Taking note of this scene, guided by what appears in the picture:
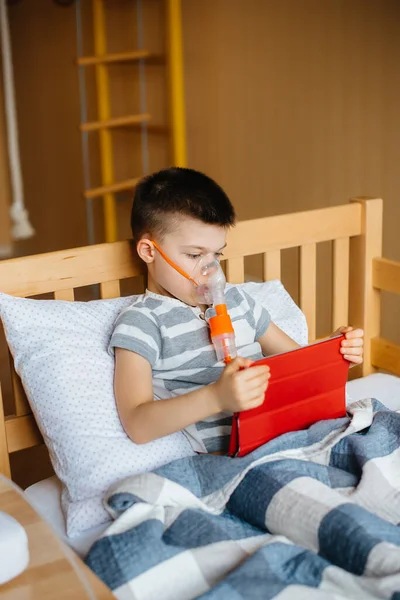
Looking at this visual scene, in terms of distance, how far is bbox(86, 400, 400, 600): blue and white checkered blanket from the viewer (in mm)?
865

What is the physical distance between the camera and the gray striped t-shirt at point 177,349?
1.23 m

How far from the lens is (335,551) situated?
0.92 m

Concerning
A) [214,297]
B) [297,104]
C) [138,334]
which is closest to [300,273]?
[214,297]

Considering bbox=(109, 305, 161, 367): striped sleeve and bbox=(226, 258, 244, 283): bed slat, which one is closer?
bbox=(109, 305, 161, 367): striped sleeve

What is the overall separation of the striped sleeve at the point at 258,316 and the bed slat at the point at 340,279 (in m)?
0.34

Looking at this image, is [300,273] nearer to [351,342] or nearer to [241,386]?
[351,342]

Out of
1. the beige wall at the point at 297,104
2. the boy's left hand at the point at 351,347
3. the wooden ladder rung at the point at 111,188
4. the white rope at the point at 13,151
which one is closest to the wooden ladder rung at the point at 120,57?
the beige wall at the point at 297,104

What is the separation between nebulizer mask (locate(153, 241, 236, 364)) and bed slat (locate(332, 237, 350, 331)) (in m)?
0.50

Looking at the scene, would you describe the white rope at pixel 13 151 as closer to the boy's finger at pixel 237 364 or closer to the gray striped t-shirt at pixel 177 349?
the gray striped t-shirt at pixel 177 349

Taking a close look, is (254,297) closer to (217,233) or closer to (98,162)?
(217,233)

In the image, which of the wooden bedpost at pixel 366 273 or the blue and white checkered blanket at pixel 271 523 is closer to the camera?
the blue and white checkered blanket at pixel 271 523

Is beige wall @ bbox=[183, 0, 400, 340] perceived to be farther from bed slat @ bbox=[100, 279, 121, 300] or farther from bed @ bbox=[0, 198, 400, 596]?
bed slat @ bbox=[100, 279, 121, 300]

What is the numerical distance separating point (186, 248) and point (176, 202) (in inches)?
3.1

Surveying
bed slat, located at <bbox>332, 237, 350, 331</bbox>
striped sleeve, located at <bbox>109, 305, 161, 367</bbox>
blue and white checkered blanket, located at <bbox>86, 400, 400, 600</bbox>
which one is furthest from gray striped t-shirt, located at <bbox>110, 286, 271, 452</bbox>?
bed slat, located at <bbox>332, 237, 350, 331</bbox>
